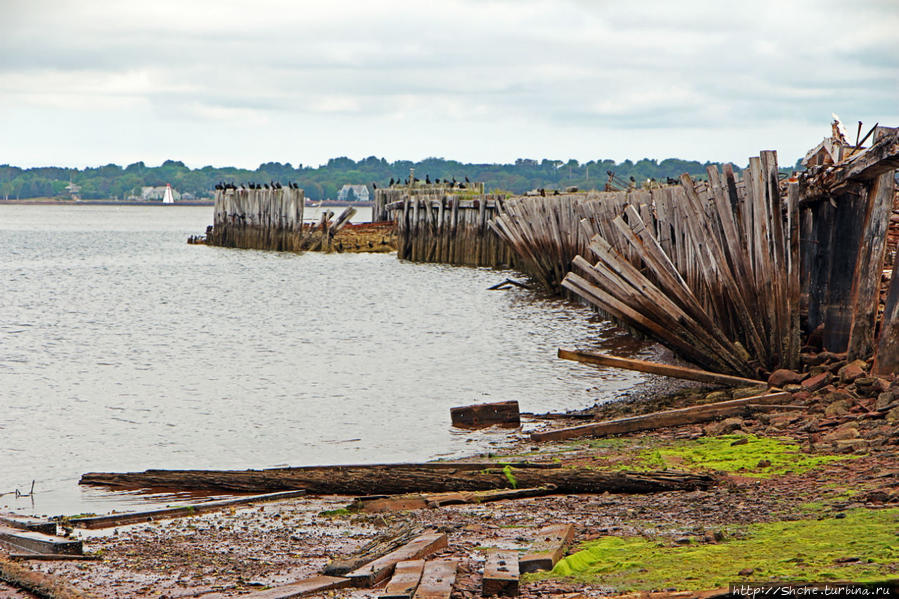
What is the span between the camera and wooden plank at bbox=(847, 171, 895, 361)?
29.1ft

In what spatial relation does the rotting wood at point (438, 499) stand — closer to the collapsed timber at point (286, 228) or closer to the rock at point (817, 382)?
the rock at point (817, 382)

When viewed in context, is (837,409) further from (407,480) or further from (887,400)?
(407,480)

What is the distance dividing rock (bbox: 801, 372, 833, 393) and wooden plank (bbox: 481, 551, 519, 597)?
5.09m

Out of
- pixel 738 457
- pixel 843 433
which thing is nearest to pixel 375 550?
pixel 738 457

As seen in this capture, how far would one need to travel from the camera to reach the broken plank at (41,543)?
5479 millimetres

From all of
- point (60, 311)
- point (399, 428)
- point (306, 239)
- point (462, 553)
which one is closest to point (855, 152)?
point (399, 428)

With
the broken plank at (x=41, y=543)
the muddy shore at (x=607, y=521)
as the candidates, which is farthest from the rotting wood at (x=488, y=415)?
the broken plank at (x=41, y=543)

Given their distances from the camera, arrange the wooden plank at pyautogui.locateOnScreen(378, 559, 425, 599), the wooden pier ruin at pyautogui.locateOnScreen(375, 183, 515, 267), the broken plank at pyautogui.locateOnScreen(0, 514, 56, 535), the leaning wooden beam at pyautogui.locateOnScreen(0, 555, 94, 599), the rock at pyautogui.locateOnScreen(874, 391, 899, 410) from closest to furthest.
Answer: the wooden plank at pyautogui.locateOnScreen(378, 559, 425, 599) → the leaning wooden beam at pyautogui.locateOnScreen(0, 555, 94, 599) → the broken plank at pyautogui.locateOnScreen(0, 514, 56, 535) → the rock at pyautogui.locateOnScreen(874, 391, 899, 410) → the wooden pier ruin at pyautogui.locateOnScreen(375, 183, 515, 267)

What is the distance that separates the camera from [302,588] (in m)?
4.48

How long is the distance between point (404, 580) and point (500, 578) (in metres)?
0.42

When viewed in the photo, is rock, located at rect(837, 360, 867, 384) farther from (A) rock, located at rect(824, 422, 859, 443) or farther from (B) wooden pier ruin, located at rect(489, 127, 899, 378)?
(A) rock, located at rect(824, 422, 859, 443)

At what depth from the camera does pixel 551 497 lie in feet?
21.5

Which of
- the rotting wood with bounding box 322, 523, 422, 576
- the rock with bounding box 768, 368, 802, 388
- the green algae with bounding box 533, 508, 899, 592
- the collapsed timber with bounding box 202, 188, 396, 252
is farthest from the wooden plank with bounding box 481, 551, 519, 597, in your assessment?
the collapsed timber with bounding box 202, 188, 396, 252

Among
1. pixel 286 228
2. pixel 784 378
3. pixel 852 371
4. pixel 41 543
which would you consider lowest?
pixel 41 543
